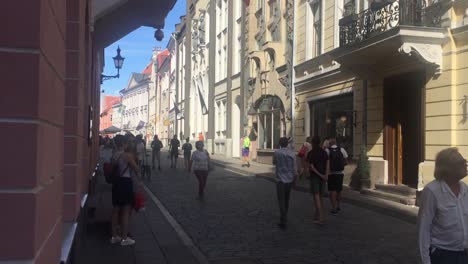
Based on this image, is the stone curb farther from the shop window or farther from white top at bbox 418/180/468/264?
white top at bbox 418/180/468/264

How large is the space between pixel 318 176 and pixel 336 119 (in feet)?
31.1

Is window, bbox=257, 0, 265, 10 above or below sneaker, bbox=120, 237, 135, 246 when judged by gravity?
above

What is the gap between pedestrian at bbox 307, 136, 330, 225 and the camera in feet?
36.4

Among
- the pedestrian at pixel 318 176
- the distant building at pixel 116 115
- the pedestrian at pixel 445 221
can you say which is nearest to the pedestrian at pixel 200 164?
the pedestrian at pixel 318 176

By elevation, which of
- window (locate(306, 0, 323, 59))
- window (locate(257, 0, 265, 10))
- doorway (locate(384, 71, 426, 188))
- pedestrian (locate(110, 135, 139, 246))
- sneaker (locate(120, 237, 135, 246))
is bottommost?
sneaker (locate(120, 237, 135, 246))

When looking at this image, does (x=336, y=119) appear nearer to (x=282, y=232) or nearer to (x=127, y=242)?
(x=282, y=232)

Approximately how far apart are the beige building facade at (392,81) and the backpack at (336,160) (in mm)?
2682

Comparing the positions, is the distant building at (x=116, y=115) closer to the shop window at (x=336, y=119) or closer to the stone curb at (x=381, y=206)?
the shop window at (x=336, y=119)

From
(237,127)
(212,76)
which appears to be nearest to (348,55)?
(237,127)

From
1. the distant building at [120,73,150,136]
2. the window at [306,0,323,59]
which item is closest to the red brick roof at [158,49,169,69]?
the distant building at [120,73,150,136]

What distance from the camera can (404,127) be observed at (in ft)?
53.4

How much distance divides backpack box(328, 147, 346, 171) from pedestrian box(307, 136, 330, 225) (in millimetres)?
1086

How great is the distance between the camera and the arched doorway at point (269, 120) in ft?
89.7

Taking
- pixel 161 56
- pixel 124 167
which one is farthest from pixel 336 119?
pixel 161 56
